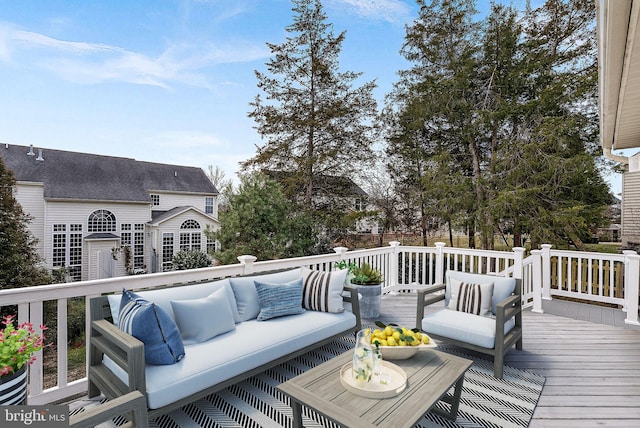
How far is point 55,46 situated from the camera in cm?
864

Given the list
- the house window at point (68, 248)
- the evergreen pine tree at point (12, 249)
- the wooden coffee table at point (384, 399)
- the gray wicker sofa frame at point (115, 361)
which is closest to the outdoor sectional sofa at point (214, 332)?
the gray wicker sofa frame at point (115, 361)

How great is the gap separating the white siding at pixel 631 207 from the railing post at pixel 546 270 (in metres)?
1.92

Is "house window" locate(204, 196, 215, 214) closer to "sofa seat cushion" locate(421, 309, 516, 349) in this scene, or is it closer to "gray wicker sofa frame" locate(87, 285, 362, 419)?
"gray wicker sofa frame" locate(87, 285, 362, 419)

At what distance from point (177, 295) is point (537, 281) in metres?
5.04

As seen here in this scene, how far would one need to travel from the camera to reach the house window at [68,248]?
1327cm

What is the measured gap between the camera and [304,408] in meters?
2.34

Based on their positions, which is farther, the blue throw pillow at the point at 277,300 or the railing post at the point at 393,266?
the railing post at the point at 393,266

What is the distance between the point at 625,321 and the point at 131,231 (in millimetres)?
17453

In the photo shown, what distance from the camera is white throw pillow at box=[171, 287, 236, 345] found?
2506 mm

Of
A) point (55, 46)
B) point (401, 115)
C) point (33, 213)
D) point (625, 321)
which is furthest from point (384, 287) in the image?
point (33, 213)

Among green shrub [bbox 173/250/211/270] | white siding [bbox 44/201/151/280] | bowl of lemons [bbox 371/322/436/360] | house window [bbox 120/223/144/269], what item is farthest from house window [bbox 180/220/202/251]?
bowl of lemons [bbox 371/322/436/360]

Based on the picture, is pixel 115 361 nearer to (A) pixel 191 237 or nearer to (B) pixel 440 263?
(B) pixel 440 263

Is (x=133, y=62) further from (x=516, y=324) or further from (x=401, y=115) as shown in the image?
(x=516, y=324)

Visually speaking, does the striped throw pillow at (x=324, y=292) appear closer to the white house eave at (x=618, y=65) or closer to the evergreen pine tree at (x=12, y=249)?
the white house eave at (x=618, y=65)
